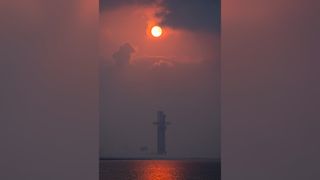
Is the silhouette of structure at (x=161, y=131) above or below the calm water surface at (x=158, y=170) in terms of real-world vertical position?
above

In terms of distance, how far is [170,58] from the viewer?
14508 millimetres

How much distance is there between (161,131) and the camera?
14438mm

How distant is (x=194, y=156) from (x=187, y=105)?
1.47 meters

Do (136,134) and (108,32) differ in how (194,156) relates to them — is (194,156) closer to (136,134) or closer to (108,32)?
(136,134)

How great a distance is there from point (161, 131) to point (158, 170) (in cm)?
276

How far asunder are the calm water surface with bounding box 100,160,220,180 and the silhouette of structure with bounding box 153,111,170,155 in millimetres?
467

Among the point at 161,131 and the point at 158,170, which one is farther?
the point at 161,131

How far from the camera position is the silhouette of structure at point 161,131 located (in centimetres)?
1443

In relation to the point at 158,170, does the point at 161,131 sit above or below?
above

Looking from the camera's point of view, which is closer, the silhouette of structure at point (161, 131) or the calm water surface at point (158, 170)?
the calm water surface at point (158, 170)

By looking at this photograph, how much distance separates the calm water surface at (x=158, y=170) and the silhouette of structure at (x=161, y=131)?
0.47 metres

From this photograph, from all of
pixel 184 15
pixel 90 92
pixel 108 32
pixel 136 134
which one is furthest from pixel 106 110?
pixel 90 92

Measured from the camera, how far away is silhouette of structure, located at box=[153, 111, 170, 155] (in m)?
14.4

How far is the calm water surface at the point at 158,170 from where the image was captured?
34.4 feet
